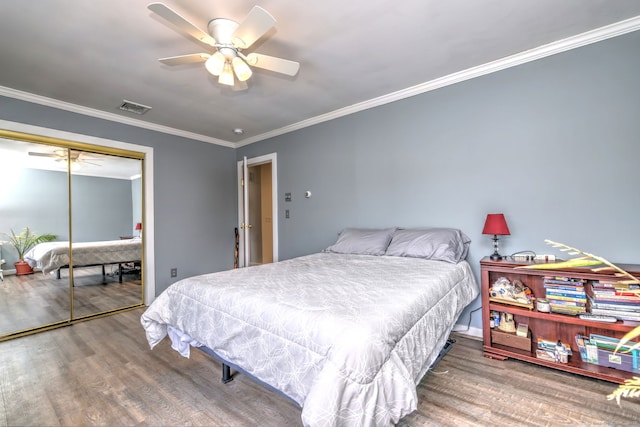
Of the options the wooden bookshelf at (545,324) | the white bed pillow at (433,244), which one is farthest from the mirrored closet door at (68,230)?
the wooden bookshelf at (545,324)

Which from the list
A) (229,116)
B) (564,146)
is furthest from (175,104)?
(564,146)

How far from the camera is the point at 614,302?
1929 millimetres

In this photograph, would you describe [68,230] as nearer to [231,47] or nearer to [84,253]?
[84,253]

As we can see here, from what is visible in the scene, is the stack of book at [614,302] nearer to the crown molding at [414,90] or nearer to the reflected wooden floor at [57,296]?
the crown molding at [414,90]

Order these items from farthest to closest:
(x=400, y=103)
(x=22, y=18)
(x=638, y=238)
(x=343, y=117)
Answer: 1. (x=343, y=117)
2. (x=400, y=103)
3. (x=638, y=238)
4. (x=22, y=18)

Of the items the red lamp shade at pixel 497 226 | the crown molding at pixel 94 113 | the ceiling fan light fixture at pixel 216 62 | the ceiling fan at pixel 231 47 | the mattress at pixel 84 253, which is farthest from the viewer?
the mattress at pixel 84 253

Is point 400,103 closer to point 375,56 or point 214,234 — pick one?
point 375,56

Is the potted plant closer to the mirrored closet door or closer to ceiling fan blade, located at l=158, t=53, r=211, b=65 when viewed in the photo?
the mirrored closet door

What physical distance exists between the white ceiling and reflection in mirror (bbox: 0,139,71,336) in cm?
65

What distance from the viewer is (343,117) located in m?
3.71

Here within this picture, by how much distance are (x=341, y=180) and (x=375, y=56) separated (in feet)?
5.15

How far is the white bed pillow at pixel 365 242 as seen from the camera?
9.83 ft

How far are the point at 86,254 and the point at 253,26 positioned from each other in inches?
133

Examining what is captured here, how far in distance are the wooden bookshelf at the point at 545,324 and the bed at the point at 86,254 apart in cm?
410
